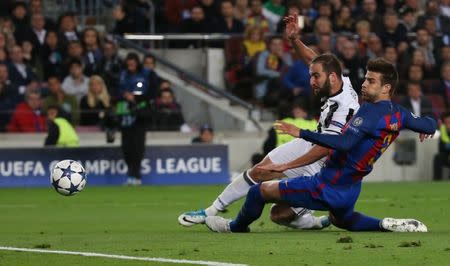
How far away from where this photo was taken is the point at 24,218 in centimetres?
1609

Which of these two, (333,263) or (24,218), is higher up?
(333,263)

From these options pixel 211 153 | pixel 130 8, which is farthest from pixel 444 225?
pixel 130 8

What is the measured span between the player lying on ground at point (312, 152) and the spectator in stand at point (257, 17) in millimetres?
14368

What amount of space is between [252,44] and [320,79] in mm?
14093

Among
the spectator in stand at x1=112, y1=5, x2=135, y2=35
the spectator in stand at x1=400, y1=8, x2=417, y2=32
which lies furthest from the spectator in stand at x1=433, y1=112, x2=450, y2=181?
the spectator in stand at x1=112, y1=5, x2=135, y2=35

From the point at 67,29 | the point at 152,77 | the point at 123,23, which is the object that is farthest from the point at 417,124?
the point at 123,23

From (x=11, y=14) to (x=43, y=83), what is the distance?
167 cm

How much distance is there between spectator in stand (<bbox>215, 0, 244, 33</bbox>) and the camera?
27709mm

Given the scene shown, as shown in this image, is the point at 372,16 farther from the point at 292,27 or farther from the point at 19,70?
the point at 292,27

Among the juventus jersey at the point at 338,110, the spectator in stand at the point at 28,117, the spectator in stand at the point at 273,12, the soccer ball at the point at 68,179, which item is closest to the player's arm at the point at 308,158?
the juventus jersey at the point at 338,110

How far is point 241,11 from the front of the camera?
28.5 metres

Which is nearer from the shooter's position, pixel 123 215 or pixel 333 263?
pixel 333 263

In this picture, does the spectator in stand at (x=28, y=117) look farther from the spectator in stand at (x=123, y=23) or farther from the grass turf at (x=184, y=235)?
the spectator in stand at (x=123, y=23)

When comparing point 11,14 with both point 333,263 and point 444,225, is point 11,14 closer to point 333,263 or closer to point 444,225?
point 444,225
